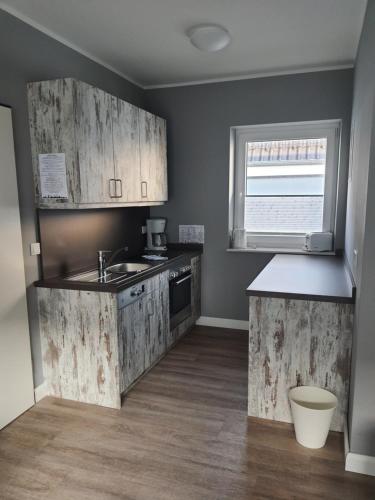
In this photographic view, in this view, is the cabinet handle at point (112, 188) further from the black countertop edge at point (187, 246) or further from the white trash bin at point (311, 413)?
the white trash bin at point (311, 413)

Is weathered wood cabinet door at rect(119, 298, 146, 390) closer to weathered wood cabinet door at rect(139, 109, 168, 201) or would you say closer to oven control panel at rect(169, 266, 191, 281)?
oven control panel at rect(169, 266, 191, 281)

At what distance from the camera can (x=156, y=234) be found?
418 centimetres

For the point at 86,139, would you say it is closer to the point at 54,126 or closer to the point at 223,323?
the point at 54,126

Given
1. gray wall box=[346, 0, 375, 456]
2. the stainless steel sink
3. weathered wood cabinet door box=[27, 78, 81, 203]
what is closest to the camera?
gray wall box=[346, 0, 375, 456]

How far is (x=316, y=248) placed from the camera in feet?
12.3

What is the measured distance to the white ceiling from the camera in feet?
7.78

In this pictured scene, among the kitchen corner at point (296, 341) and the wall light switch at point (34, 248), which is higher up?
the wall light switch at point (34, 248)

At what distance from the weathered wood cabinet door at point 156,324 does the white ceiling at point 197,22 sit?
6.60 ft

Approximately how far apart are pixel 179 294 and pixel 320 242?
1.51 m

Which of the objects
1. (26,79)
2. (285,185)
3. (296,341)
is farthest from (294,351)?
(26,79)

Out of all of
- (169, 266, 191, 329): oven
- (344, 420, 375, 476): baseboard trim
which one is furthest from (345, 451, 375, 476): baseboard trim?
(169, 266, 191, 329): oven

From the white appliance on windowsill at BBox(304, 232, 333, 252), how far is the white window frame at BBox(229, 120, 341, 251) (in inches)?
6.4

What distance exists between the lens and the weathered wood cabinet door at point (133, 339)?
2.67m

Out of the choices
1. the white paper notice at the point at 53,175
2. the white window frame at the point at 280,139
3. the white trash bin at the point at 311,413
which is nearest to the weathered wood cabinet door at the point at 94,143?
the white paper notice at the point at 53,175
